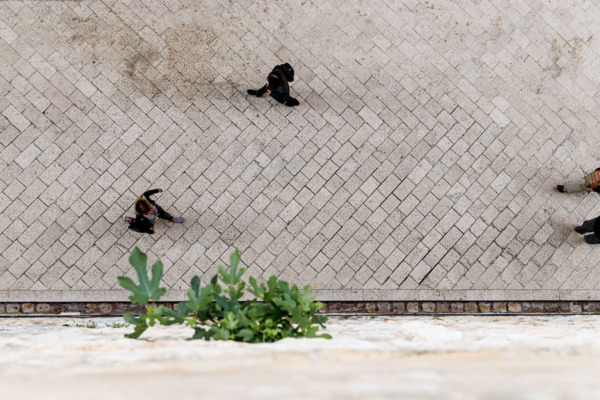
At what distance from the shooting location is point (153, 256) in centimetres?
710

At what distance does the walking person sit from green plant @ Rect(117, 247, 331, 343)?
5.75 metres

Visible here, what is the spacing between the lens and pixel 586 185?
726cm

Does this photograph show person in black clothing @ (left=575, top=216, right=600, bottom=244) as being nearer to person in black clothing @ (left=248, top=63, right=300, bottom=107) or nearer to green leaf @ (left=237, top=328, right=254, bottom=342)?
person in black clothing @ (left=248, top=63, right=300, bottom=107)

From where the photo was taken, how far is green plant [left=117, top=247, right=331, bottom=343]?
9.94 ft

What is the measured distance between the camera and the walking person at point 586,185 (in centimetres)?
695

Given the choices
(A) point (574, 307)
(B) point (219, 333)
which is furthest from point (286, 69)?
(A) point (574, 307)

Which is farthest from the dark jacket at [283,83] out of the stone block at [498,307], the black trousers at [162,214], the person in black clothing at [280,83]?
the stone block at [498,307]

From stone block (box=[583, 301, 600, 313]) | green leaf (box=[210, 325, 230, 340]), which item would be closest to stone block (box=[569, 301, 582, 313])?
stone block (box=[583, 301, 600, 313])

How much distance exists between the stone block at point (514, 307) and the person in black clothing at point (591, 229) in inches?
60.0

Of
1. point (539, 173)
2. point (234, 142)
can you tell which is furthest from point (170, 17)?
point (539, 173)

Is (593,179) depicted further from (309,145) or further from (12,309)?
(12,309)

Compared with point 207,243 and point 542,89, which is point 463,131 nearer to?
point 542,89

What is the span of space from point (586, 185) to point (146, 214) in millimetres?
6743

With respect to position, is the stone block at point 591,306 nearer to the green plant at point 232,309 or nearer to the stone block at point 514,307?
the stone block at point 514,307
